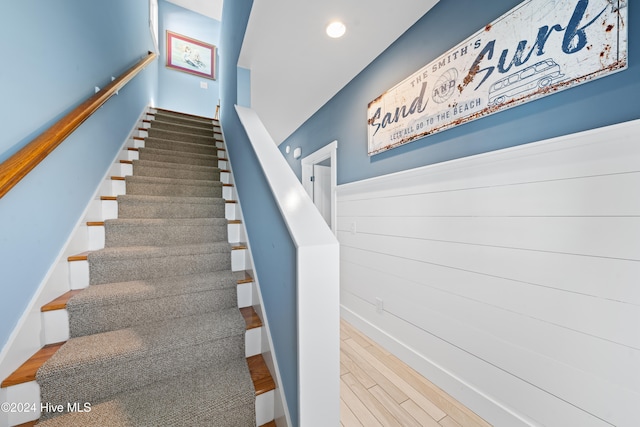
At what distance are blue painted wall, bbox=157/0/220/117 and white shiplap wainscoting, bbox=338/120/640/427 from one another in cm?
511

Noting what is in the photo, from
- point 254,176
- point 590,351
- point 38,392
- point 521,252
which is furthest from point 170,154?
point 590,351

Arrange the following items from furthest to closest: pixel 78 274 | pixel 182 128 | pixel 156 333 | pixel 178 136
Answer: pixel 182 128 < pixel 178 136 < pixel 78 274 < pixel 156 333

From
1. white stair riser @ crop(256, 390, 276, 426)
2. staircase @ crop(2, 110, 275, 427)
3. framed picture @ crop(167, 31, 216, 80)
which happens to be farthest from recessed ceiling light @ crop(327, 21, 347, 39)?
framed picture @ crop(167, 31, 216, 80)

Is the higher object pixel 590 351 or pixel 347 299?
pixel 590 351

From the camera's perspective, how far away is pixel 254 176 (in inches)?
52.8

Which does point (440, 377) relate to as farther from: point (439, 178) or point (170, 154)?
point (170, 154)

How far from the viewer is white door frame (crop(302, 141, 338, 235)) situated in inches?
100.0

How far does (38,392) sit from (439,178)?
6.96ft

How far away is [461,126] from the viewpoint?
53.8 inches

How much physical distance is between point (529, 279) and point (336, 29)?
1.98 metres

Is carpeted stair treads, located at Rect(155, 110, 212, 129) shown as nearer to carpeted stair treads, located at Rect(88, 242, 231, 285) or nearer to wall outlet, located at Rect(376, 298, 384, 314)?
carpeted stair treads, located at Rect(88, 242, 231, 285)

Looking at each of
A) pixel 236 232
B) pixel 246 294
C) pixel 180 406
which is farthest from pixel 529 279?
pixel 236 232

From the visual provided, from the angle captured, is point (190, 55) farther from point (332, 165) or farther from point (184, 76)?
point (332, 165)

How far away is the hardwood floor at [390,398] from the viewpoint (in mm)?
1232
